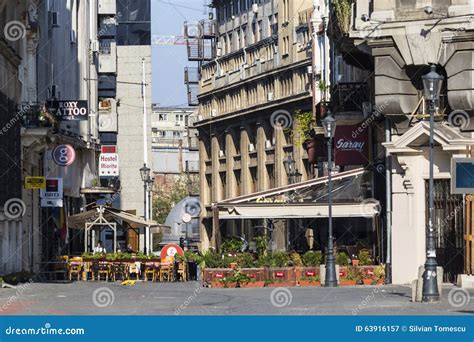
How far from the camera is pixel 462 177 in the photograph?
35250mm

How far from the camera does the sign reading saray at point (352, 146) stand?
5400 centimetres

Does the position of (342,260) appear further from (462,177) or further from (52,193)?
(462,177)

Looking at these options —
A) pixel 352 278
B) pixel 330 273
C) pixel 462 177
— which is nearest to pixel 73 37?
pixel 352 278

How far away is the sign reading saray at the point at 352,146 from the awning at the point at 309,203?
605mm

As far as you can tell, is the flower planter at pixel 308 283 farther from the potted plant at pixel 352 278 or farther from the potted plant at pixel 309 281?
the potted plant at pixel 352 278

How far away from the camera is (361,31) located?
4797 centimetres

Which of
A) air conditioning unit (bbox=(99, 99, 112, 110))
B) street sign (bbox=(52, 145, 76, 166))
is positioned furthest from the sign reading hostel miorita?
air conditioning unit (bbox=(99, 99, 112, 110))

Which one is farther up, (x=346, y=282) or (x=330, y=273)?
(x=330, y=273)

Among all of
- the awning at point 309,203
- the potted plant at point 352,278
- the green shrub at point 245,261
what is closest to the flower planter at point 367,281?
the potted plant at point 352,278

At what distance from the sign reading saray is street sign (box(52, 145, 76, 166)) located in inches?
442

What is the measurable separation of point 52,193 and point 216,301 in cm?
2167

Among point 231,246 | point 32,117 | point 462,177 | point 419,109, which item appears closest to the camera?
point 462,177

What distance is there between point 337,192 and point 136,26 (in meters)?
71.8
